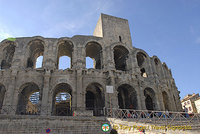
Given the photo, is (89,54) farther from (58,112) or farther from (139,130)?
(139,130)

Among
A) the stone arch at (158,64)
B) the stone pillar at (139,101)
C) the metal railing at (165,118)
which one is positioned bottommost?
the metal railing at (165,118)

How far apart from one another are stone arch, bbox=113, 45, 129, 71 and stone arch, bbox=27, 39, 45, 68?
34.8 ft

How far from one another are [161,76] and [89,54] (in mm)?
11920

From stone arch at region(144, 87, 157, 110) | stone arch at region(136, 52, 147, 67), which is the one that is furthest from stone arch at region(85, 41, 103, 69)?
stone arch at region(144, 87, 157, 110)

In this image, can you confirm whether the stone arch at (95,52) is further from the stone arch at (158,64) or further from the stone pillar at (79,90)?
the stone arch at (158,64)

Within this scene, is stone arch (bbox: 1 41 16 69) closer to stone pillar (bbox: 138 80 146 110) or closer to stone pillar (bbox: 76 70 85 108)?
stone pillar (bbox: 76 70 85 108)

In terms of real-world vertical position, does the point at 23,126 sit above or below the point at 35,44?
below

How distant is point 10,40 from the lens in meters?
22.4

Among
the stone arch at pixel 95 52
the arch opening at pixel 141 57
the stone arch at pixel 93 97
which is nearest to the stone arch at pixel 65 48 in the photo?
the stone arch at pixel 95 52

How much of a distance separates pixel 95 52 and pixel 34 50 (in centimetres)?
898

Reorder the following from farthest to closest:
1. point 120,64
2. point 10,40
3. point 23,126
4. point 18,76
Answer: point 120,64 → point 10,40 → point 18,76 → point 23,126

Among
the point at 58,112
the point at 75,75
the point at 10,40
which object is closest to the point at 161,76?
the point at 75,75

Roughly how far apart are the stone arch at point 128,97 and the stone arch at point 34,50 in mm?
12667

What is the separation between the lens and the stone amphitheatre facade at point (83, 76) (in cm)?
1920
